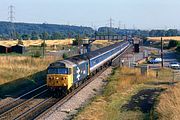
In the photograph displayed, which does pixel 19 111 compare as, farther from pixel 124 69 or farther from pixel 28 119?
pixel 124 69

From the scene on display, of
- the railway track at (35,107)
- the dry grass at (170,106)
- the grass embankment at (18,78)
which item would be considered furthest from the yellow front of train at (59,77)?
the dry grass at (170,106)

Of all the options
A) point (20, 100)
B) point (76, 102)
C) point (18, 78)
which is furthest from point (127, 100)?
point (18, 78)

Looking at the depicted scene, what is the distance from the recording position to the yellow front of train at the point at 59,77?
29.2 m

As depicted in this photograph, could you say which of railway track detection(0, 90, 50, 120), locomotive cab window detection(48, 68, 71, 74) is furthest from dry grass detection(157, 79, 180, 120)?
railway track detection(0, 90, 50, 120)

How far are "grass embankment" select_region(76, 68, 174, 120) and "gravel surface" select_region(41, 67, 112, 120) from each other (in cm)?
79

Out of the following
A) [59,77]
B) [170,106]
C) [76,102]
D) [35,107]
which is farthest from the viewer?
[59,77]

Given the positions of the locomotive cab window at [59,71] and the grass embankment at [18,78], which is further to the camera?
the grass embankment at [18,78]

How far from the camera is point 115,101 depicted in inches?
1131

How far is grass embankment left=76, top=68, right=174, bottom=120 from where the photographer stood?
77.9 feet

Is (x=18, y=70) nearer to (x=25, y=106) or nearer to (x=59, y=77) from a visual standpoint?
(x=59, y=77)

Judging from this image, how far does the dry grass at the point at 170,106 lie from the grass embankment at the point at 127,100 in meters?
0.61

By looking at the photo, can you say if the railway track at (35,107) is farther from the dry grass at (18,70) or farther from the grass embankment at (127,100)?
the dry grass at (18,70)

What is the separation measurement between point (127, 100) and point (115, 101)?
136 centimetres

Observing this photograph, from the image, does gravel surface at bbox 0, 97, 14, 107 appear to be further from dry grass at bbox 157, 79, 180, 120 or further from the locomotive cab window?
dry grass at bbox 157, 79, 180, 120
